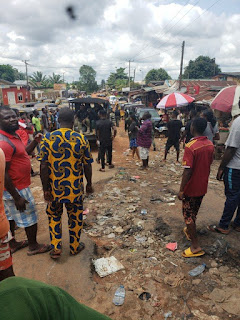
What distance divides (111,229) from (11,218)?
165 centimetres

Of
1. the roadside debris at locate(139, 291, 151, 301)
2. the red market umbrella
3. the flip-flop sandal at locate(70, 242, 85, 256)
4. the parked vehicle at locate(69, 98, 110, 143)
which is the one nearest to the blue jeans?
the roadside debris at locate(139, 291, 151, 301)

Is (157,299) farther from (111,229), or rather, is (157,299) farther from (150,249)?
(111,229)

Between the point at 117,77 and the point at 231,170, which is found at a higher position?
the point at 117,77

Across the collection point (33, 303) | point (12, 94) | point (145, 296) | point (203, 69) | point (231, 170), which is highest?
point (203, 69)

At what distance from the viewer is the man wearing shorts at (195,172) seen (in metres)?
2.81

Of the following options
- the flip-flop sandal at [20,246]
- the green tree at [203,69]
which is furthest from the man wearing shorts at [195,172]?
the green tree at [203,69]

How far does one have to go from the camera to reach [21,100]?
35.9 meters

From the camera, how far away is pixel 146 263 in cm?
303

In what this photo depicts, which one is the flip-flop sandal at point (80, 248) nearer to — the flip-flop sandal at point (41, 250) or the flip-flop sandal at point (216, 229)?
the flip-flop sandal at point (41, 250)

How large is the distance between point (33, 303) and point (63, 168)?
1.92 m

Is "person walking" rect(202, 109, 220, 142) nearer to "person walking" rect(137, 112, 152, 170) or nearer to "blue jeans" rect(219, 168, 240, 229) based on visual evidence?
"person walking" rect(137, 112, 152, 170)

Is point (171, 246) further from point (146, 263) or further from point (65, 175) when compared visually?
point (65, 175)

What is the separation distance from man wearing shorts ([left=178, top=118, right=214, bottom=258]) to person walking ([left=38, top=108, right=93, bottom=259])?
1195mm

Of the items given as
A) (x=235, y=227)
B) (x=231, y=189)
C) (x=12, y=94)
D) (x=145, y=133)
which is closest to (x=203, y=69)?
(x=12, y=94)
